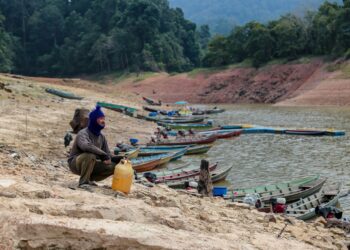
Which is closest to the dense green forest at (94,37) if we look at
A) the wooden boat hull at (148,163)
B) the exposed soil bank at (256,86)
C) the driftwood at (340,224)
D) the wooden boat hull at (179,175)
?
the exposed soil bank at (256,86)

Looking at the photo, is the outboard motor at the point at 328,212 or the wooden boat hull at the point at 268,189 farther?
the wooden boat hull at the point at 268,189

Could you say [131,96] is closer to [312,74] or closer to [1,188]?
[312,74]

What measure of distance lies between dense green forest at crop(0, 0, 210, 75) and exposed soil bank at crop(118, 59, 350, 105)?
11.3m

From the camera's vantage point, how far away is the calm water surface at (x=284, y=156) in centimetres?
1950

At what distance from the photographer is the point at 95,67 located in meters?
96.8

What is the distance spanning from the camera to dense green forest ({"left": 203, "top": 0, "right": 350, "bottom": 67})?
64250 mm

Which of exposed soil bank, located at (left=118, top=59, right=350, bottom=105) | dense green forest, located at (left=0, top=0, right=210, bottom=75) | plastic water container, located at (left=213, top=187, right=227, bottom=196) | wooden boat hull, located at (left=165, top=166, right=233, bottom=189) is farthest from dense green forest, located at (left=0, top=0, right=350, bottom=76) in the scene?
plastic water container, located at (left=213, top=187, right=227, bottom=196)

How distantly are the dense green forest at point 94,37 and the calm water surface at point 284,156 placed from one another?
54212mm

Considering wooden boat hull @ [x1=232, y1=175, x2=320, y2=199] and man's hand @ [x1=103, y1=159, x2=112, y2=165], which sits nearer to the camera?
man's hand @ [x1=103, y1=159, x2=112, y2=165]

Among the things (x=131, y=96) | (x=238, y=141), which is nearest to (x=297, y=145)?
(x=238, y=141)

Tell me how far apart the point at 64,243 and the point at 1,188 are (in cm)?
191

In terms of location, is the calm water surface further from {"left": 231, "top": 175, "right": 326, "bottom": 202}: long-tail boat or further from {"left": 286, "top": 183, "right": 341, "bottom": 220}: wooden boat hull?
{"left": 231, "top": 175, "right": 326, "bottom": 202}: long-tail boat

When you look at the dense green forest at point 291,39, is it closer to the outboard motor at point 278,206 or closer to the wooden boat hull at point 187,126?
the wooden boat hull at point 187,126

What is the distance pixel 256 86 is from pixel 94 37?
40290 millimetres
